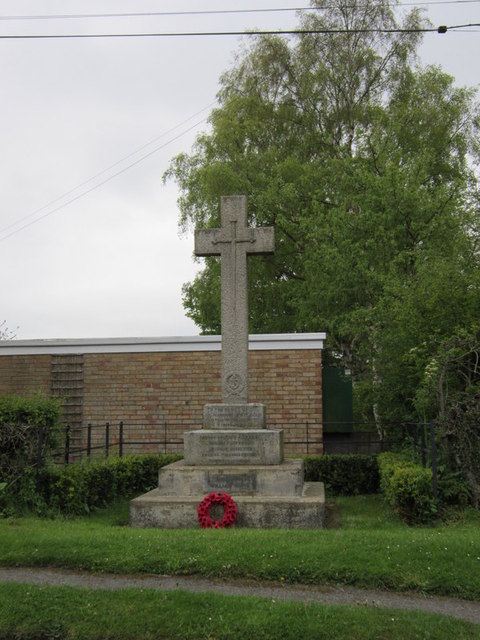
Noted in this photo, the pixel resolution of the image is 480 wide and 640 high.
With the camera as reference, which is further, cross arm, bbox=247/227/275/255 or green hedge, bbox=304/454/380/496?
green hedge, bbox=304/454/380/496

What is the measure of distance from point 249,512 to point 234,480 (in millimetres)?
673

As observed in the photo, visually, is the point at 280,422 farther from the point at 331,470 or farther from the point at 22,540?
the point at 22,540

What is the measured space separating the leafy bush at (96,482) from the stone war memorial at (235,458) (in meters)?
1.16

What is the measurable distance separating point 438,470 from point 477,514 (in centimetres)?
97

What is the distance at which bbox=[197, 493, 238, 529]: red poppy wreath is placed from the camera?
8.20 metres

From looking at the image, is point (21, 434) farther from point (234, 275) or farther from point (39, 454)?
point (234, 275)

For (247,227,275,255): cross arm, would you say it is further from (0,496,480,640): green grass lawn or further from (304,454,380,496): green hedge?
(0,496,480,640): green grass lawn

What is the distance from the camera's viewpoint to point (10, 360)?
1502cm

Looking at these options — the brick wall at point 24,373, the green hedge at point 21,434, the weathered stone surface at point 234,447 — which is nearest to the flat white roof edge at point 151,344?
the brick wall at point 24,373

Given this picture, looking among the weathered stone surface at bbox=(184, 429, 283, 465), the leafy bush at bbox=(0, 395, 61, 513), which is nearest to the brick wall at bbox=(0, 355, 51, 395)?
the leafy bush at bbox=(0, 395, 61, 513)

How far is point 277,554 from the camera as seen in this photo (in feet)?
20.8

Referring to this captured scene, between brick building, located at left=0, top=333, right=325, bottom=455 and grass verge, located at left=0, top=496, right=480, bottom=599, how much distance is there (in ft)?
20.5

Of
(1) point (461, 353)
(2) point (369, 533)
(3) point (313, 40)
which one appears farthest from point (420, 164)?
(2) point (369, 533)

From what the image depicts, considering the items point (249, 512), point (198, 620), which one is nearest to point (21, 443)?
point (249, 512)
